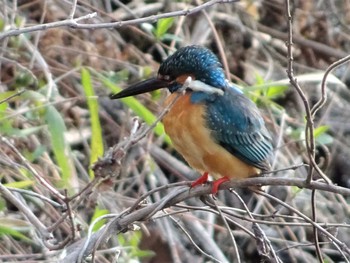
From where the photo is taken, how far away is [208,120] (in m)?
2.83

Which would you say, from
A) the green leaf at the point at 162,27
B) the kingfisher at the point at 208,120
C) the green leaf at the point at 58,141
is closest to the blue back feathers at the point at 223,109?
the kingfisher at the point at 208,120

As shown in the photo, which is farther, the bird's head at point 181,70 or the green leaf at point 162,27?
the green leaf at point 162,27

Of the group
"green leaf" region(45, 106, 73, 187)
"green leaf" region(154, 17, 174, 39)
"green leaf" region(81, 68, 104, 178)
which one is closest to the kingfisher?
"green leaf" region(81, 68, 104, 178)

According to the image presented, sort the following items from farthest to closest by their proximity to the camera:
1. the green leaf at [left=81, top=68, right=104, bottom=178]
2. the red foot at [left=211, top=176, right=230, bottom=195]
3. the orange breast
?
the green leaf at [left=81, top=68, right=104, bottom=178], the orange breast, the red foot at [left=211, top=176, right=230, bottom=195]

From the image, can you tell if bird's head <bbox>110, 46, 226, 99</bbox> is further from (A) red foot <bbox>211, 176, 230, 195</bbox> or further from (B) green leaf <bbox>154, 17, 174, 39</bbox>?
(B) green leaf <bbox>154, 17, 174, 39</bbox>

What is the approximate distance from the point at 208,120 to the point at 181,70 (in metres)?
0.18

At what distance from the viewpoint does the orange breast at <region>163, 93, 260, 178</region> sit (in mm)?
2779

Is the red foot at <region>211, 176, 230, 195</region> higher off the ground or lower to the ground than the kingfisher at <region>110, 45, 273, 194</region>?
lower

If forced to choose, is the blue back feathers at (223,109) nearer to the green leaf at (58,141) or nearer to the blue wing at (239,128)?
the blue wing at (239,128)

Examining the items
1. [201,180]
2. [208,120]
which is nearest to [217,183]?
[201,180]

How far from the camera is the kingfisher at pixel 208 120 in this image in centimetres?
279

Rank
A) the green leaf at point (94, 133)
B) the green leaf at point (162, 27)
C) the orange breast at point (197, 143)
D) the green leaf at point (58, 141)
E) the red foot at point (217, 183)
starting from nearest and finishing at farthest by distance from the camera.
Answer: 1. the red foot at point (217, 183)
2. the orange breast at point (197, 143)
3. the green leaf at point (94, 133)
4. the green leaf at point (58, 141)
5. the green leaf at point (162, 27)

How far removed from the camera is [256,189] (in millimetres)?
2660

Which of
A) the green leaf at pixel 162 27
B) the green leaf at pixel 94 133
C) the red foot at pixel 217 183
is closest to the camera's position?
the red foot at pixel 217 183
